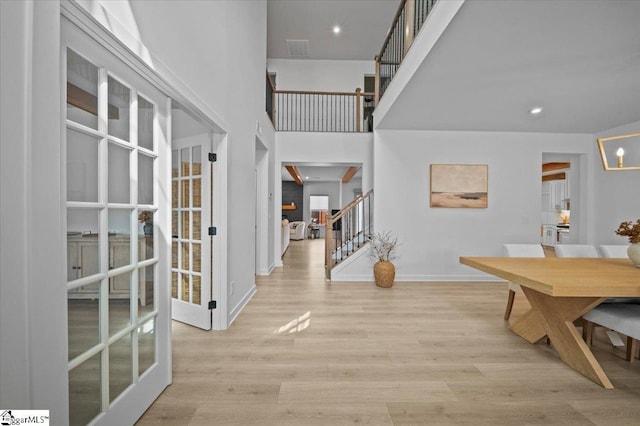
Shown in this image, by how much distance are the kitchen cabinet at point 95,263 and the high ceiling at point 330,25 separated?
5968mm

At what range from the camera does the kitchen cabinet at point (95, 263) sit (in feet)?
4.19

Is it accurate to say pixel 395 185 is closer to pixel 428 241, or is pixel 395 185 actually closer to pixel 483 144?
pixel 428 241

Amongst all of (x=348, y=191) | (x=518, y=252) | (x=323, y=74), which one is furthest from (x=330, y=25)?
(x=348, y=191)

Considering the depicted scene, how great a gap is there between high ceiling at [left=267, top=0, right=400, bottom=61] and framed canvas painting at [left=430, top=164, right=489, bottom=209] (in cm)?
360

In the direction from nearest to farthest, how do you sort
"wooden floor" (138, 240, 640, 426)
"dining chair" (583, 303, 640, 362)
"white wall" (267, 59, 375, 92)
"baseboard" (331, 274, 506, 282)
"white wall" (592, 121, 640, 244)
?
"wooden floor" (138, 240, 640, 426) < "dining chair" (583, 303, 640, 362) < "white wall" (592, 121, 640, 244) < "baseboard" (331, 274, 506, 282) < "white wall" (267, 59, 375, 92)

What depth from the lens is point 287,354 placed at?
8.13 ft

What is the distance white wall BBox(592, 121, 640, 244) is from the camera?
15.0 feet

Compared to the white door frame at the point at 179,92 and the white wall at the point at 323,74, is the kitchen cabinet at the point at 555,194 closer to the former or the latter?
the white wall at the point at 323,74

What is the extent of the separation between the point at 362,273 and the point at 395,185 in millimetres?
1630

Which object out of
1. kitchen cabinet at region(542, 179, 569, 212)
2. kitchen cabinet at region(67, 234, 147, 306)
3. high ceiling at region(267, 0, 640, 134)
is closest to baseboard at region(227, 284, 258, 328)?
kitchen cabinet at region(67, 234, 147, 306)

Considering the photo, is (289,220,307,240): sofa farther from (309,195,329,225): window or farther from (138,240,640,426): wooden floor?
(138,240,640,426): wooden floor

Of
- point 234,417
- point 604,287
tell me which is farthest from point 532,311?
point 234,417

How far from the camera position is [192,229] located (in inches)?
119

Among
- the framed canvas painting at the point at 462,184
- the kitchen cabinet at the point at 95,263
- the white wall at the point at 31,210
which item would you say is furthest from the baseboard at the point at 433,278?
the white wall at the point at 31,210
